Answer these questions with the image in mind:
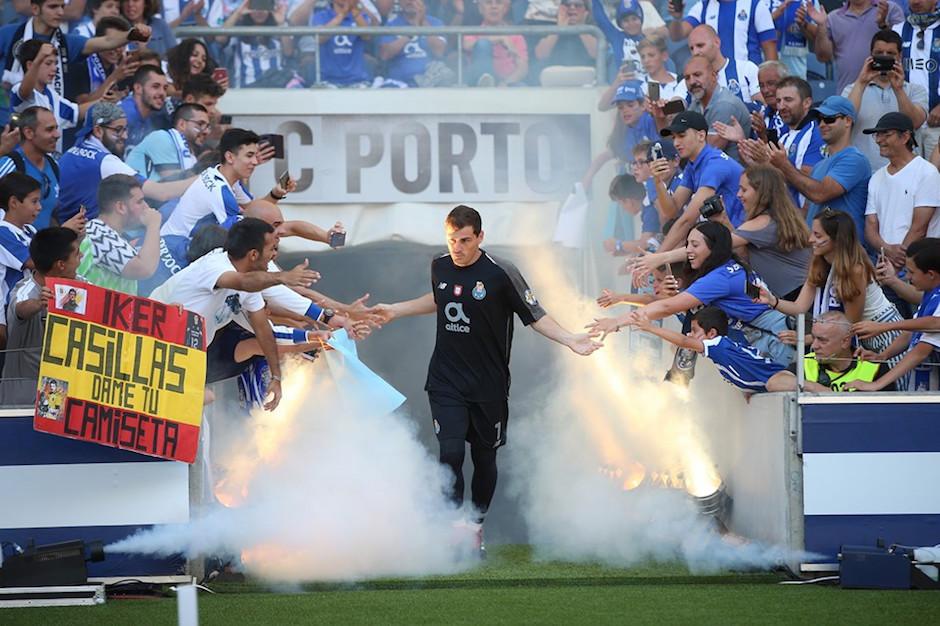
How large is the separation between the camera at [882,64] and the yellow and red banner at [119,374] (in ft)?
17.3

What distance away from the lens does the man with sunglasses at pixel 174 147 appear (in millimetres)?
9758

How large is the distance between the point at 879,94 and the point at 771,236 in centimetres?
190

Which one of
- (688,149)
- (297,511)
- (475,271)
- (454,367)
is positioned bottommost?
(297,511)

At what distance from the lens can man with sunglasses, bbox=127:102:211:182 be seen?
32.0 ft

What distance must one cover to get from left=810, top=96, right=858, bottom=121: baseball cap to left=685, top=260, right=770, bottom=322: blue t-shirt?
1682 millimetres

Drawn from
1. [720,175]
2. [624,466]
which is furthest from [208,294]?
[720,175]

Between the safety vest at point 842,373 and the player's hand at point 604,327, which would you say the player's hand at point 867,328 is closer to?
the safety vest at point 842,373

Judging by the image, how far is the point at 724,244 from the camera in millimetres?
7680

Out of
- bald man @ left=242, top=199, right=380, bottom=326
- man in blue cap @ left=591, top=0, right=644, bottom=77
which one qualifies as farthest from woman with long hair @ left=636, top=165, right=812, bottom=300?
man in blue cap @ left=591, top=0, right=644, bottom=77

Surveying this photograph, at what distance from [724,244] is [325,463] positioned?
263cm

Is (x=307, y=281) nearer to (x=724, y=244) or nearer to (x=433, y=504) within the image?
(x=433, y=504)

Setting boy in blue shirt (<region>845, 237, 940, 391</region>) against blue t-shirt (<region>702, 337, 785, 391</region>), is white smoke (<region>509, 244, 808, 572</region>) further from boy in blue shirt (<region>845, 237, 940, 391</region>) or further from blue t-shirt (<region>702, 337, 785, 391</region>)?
boy in blue shirt (<region>845, 237, 940, 391</region>)

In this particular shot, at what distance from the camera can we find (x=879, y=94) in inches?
369

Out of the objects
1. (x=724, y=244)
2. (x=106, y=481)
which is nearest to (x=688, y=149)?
(x=724, y=244)
